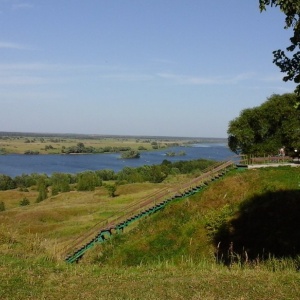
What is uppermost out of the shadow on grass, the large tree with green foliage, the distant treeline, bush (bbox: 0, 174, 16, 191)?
the large tree with green foliage

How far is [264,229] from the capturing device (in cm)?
2273

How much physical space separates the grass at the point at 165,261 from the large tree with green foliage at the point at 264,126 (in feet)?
62.7

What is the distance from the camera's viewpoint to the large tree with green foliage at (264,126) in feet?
163

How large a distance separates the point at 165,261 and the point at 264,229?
283 inches

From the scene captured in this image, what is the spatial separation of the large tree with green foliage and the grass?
Answer: 753 inches

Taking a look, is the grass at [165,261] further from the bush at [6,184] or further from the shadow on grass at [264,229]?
the bush at [6,184]

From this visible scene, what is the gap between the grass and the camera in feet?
33.2

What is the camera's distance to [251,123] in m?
54.9

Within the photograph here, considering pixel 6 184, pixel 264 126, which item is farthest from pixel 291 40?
pixel 6 184

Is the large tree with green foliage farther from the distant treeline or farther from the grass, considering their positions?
the distant treeline

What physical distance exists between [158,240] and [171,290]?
51.7ft

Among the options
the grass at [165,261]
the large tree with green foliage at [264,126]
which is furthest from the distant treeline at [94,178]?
the grass at [165,261]

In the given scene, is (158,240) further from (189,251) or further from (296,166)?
(296,166)

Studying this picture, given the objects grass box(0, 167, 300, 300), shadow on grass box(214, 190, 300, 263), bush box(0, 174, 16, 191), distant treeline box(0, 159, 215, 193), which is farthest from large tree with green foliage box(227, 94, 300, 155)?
bush box(0, 174, 16, 191)
